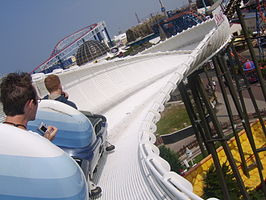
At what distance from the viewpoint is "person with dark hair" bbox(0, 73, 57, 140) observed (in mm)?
2469

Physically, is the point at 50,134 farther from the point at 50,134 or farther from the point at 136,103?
the point at 136,103

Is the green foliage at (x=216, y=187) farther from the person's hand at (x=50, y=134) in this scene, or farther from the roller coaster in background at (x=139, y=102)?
the person's hand at (x=50, y=134)

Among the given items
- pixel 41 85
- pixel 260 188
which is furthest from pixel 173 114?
pixel 41 85

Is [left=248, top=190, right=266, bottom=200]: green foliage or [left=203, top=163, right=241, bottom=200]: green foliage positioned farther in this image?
[left=203, top=163, right=241, bottom=200]: green foliage

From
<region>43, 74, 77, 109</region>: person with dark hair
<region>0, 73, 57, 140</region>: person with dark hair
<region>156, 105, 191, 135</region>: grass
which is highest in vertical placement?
<region>0, 73, 57, 140</region>: person with dark hair

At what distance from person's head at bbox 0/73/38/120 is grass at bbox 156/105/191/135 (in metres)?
18.3

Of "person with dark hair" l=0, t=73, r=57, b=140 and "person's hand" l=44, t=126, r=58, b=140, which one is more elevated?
"person with dark hair" l=0, t=73, r=57, b=140

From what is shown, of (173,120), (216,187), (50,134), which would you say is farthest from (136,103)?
(173,120)

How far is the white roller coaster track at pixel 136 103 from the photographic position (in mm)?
3486

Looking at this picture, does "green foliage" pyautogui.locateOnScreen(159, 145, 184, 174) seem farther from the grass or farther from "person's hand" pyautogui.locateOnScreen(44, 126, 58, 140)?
"person's hand" pyautogui.locateOnScreen(44, 126, 58, 140)

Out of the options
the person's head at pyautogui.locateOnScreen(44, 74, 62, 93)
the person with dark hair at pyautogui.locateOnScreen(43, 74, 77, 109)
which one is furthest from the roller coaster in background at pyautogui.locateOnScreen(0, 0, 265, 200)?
the person's head at pyautogui.locateOnScreen(44, 74, 62, 93)

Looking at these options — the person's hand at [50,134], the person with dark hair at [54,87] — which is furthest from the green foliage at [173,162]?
the person's hand at [50,134]

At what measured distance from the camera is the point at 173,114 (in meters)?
24.3

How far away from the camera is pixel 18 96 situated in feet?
8.12
